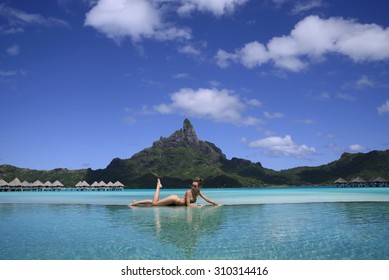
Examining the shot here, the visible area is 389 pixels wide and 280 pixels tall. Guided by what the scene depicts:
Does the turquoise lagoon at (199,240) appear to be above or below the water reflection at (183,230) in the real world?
below

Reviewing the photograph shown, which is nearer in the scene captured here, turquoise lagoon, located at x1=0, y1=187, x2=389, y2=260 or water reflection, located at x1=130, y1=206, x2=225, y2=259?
turquoise lagoon, located at x1=0, y1=187, x2=389, y2=260

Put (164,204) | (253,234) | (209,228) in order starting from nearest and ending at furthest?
(253,234), (209,228), (164,204)

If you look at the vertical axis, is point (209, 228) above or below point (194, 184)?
below

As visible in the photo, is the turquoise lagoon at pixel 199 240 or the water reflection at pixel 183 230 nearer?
the turquoise lagoon at pixel 199 240

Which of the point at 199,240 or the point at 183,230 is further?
the point at 183,230

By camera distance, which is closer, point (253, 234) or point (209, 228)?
point (253, 234)

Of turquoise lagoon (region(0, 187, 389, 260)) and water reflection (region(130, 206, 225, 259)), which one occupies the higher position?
water reflection (region(130, 206, 225, 259))
